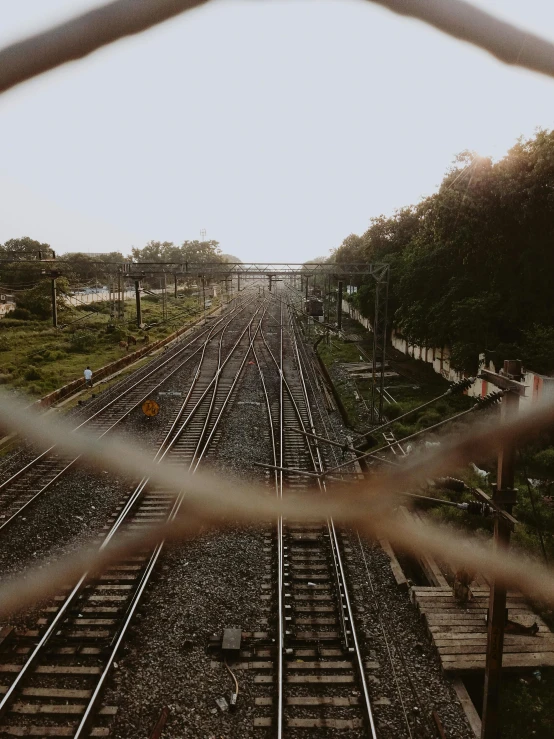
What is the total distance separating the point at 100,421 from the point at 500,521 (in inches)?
436

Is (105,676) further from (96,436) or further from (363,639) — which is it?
(96,436)

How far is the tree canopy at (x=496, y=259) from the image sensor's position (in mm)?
12062

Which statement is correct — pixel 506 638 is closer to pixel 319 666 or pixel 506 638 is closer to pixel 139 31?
pixel 319 666

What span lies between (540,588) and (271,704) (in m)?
3.59

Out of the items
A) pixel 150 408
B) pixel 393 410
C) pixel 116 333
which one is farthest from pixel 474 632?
pixel 116 333

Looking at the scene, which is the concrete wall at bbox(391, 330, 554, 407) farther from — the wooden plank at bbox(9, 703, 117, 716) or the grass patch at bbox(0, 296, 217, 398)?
the grass patch at bbox(0, 296, 217, 398)

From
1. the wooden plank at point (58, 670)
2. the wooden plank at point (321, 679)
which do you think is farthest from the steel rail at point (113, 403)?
the wooden plank at point (321, 679)

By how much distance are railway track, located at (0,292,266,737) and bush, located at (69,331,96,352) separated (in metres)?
18.3

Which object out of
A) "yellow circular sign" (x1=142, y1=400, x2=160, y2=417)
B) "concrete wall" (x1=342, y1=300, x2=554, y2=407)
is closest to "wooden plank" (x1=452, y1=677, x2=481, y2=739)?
"concrete wall" (x1=342, y1=300, x2=554, y2=407)

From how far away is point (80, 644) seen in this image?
539 centimetres

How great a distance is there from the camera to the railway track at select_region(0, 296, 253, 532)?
8.61 meters

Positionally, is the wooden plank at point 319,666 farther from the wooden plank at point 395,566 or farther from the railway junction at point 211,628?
the wooden plank at point 395,566

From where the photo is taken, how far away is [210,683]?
495 cm

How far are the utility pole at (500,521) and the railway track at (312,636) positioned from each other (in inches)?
43.2
